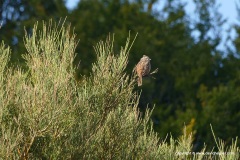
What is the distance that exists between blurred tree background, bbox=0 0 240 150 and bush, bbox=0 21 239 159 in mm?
18765

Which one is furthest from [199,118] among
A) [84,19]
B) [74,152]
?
[74,152]

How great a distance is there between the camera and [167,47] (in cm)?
3291

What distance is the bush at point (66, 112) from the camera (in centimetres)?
862

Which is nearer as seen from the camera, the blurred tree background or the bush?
the bush

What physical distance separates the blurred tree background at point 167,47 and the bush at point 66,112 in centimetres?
1876

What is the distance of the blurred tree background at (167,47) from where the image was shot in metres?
29.4

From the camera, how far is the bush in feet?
28.3

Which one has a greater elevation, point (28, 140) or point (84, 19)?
point (84, 19)

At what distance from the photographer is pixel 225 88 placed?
2953 centimetres

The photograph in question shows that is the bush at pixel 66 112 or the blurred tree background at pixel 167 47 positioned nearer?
the bush at pixel 66 112

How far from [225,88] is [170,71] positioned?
294 cm

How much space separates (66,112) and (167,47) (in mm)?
24150

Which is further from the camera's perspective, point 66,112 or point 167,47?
point 167,47

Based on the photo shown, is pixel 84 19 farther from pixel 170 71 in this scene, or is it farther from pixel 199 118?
Result: pixel 199 118
